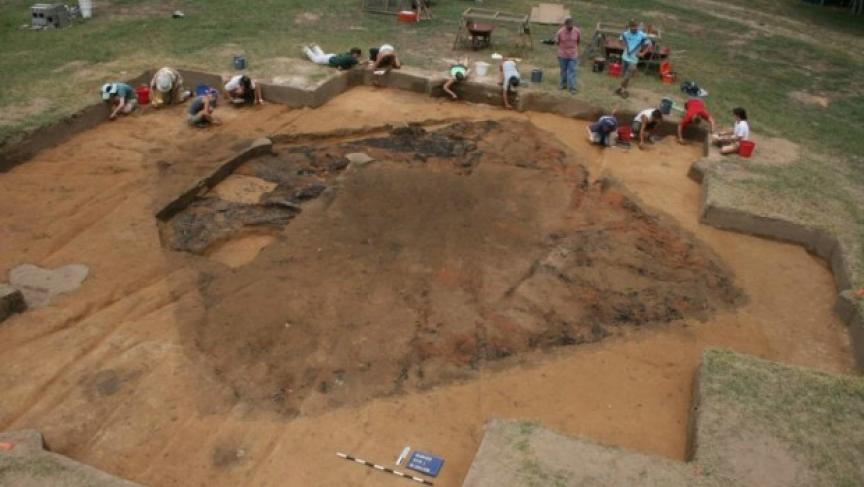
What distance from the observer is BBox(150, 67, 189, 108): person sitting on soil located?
1020 cm

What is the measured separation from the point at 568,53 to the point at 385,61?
316 centimetres

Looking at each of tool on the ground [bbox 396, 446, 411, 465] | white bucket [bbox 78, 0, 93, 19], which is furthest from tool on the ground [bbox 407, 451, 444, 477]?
white bucket [bbox 78, 0, 93, 19]

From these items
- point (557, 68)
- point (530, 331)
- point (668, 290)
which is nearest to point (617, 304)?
point (668, 290)

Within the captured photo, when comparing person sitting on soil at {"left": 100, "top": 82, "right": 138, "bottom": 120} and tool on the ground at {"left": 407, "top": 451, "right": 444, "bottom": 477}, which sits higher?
person sitting on soil at {"left": 100, "top": 82, "right": 138, "bottom": 120}

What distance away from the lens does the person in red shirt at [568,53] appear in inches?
431

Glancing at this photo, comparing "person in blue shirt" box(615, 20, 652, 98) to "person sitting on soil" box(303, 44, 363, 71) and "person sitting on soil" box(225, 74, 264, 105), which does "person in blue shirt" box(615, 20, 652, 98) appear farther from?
"person sitting on soil" box(225, 74, 264, 105)

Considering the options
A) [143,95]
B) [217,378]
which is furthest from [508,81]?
[217,378]

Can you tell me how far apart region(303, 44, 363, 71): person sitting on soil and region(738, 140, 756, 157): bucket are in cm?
647

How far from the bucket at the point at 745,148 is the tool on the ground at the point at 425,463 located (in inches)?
271

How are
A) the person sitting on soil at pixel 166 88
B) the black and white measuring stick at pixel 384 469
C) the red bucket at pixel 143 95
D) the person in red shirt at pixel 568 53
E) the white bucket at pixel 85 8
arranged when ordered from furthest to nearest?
1. the white bucket at pixel 85 8
2. the person in red shirt at pixel 568 53
3. the red bucket at pixel 143 95
4. the person sitting on soil at pixel 166 88
5. the black and white measuring stick at pixel 384 469

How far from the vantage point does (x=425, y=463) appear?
185 inches

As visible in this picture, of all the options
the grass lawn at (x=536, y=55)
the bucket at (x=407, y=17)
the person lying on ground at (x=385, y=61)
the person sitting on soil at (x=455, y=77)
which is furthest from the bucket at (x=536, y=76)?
the bucket at (x=407, y=17)

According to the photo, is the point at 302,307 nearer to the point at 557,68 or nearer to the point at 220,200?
the point at 220,200

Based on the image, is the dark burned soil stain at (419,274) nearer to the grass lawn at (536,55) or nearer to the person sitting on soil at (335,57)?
the grass lawn at (536,55)
